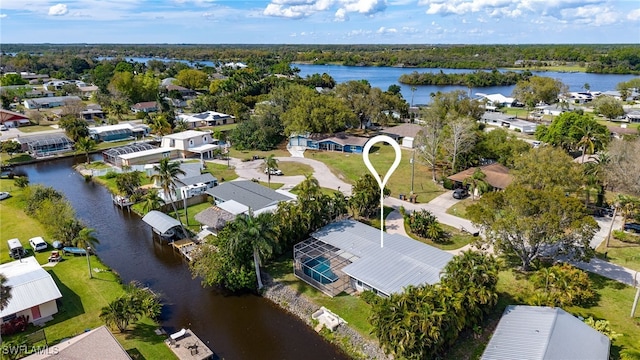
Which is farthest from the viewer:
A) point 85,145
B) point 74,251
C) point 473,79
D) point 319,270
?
point 473,79

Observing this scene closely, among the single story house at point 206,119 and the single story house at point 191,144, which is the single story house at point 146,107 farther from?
the single story house at point 191,144

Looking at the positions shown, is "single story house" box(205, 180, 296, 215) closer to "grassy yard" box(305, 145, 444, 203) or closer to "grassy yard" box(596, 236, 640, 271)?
"grassy yard" box(305, 145, 444, 203)

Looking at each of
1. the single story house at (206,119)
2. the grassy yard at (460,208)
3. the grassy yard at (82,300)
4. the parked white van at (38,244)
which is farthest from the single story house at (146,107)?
the grassy yard at (460,208)

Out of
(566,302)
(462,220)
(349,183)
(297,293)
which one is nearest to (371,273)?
(297,293)

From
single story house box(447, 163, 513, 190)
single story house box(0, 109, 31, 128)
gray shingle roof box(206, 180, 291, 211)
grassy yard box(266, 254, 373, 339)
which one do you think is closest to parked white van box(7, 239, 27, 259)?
gray shingle roof box(206, 180, 291, 211)

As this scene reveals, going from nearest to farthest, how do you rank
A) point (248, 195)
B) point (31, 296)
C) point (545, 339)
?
1. point (545, 339)
2. point (31, 296)
3. point (248, 195)

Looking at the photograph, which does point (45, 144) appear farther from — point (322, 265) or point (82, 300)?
point (322, 265)

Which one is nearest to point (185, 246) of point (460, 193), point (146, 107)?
point (460, 193)

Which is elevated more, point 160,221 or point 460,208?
point 160,221
